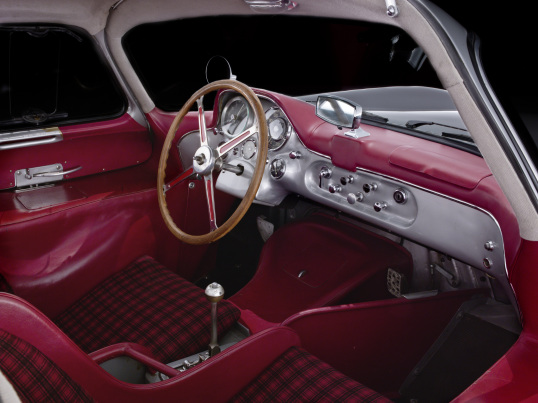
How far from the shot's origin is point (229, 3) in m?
1.94

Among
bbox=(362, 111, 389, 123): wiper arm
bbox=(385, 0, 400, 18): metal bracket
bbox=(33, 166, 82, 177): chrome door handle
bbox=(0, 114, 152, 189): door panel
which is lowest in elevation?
bbox=(33, 166, 82, 177): chrome door handle

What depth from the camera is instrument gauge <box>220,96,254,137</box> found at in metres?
2.32

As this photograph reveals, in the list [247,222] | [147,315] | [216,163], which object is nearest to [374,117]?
[216,163]

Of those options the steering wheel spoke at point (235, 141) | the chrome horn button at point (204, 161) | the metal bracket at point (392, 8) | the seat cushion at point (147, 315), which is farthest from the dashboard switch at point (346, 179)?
the metal bracket at point (392, 8)

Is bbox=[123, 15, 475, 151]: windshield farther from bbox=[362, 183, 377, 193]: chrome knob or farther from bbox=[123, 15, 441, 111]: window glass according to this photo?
bbox=[362, 183, 377, 193]: chrome knob

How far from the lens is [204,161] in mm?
1839

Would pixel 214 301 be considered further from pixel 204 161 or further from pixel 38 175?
pixel 38 175

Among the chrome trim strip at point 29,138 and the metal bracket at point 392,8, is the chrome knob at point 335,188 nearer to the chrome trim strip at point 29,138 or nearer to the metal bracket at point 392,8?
the metal bracket at point 392,8

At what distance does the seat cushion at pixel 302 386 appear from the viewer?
4.33 ft

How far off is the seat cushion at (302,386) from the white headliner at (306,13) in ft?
1.91

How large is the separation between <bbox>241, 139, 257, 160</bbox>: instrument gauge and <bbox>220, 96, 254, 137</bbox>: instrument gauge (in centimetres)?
10

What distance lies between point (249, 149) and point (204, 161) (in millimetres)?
428

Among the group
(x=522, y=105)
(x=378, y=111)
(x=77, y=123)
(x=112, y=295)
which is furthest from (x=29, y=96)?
(x=522, y=105)

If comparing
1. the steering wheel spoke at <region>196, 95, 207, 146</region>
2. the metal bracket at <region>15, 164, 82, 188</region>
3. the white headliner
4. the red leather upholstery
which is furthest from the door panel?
the steering wheel spoke at <region>196, 95, 207, 146</region>
